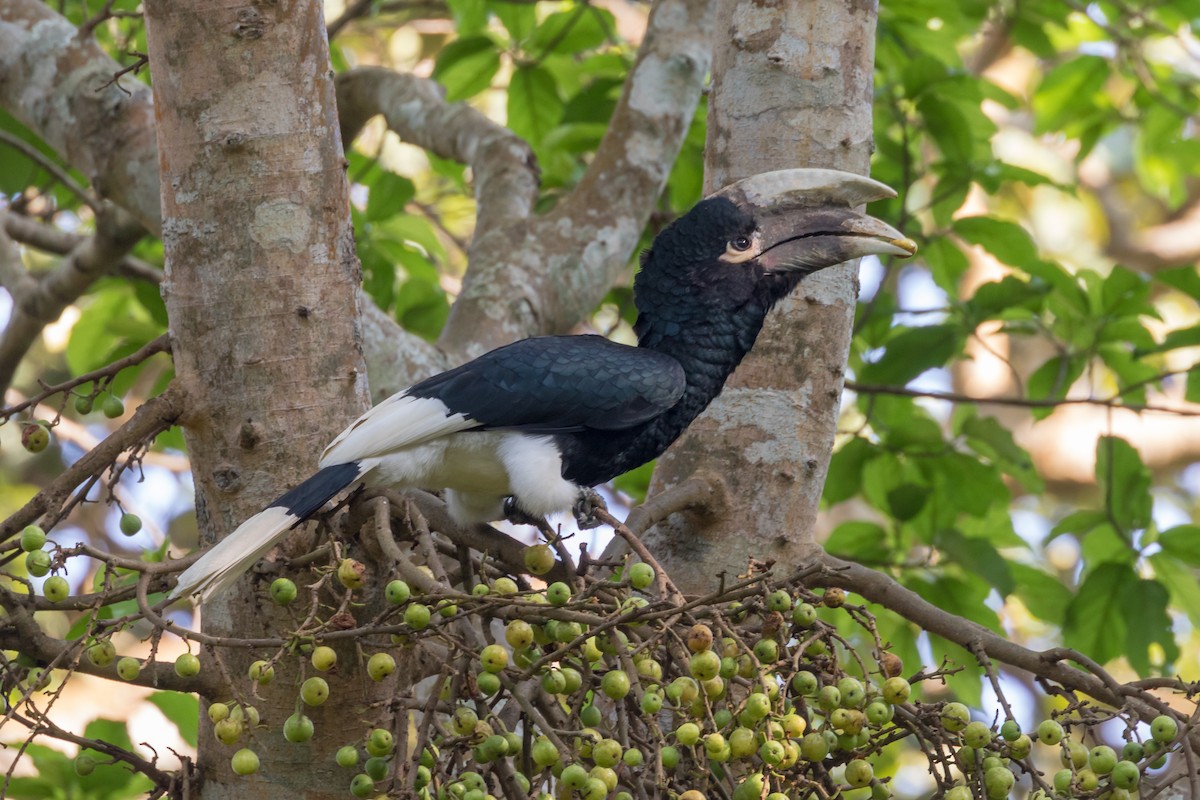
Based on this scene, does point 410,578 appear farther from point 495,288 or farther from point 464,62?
point 464,62

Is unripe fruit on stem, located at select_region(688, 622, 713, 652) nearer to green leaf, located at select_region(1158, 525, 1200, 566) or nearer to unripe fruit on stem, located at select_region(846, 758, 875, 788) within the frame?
unripe fruit on stem, located at select_region(846, 758, 875, 788)

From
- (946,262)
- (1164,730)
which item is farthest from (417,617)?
(946,262)

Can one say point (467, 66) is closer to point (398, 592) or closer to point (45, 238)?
point (45, 238)

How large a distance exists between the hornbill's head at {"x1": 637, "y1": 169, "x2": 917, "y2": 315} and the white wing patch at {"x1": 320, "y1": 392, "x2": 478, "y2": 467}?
614mm

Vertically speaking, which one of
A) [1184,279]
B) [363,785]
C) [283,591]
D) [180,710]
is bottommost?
[363,785]

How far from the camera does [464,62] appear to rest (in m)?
4.16

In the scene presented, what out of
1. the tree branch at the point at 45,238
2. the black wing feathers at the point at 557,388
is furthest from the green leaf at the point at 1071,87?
the tree branch at the point at 45,238

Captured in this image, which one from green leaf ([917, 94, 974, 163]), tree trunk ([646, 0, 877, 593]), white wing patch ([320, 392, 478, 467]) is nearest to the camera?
white wing patch ([320, 392, 478, 467])

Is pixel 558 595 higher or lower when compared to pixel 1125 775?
higher

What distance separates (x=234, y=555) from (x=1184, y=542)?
239cm

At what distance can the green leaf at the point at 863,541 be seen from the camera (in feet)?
11.4

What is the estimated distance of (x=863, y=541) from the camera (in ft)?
11.5

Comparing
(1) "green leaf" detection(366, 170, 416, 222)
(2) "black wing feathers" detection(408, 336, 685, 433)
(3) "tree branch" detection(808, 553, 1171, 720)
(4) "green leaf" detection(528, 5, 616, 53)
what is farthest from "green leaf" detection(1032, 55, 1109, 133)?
(3) "tree branch" detection(808, 553, 1171, 720)

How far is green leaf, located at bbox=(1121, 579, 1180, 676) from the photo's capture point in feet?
10.2
